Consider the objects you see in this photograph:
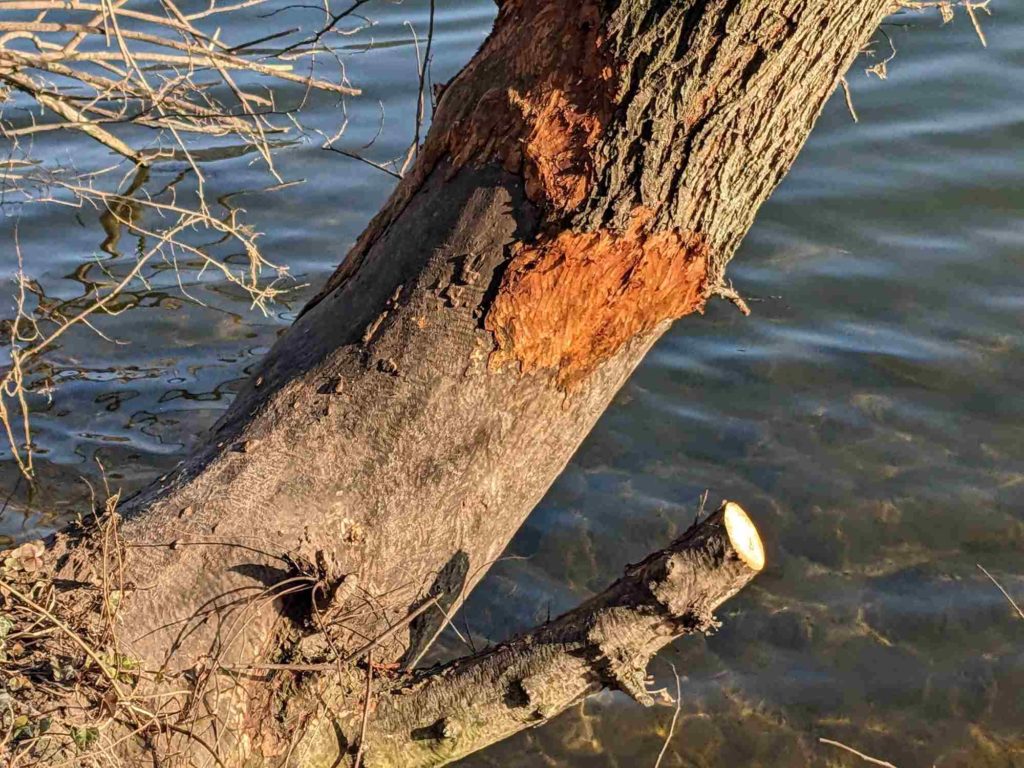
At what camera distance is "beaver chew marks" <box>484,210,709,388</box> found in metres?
2.31

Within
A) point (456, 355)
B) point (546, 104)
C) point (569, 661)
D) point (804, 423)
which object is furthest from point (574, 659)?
point (804, 423)

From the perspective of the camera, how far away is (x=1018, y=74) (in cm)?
648

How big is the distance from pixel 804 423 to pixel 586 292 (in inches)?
101

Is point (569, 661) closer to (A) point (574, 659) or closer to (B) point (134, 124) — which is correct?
(A) point (574, 659)

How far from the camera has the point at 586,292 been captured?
2357mm

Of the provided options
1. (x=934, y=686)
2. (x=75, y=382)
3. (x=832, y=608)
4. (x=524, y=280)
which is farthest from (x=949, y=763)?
(x=75, y=382)

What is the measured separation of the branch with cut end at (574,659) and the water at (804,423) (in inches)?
36.5

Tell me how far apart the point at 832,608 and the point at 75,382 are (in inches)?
131

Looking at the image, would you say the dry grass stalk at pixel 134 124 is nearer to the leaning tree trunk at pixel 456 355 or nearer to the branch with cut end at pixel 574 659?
the leaning tree trunk at pixel 456 355

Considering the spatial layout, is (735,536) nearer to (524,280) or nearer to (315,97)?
(524,280)

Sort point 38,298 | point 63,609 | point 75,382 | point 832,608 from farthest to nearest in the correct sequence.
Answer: point 38,298 < point 75,382 < point 832,608 < point 63,609

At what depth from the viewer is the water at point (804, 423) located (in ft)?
12.1

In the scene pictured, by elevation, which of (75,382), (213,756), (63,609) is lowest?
(75,382)

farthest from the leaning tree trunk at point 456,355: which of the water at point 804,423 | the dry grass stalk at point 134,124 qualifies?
the dry grass stalk at point 134,124
